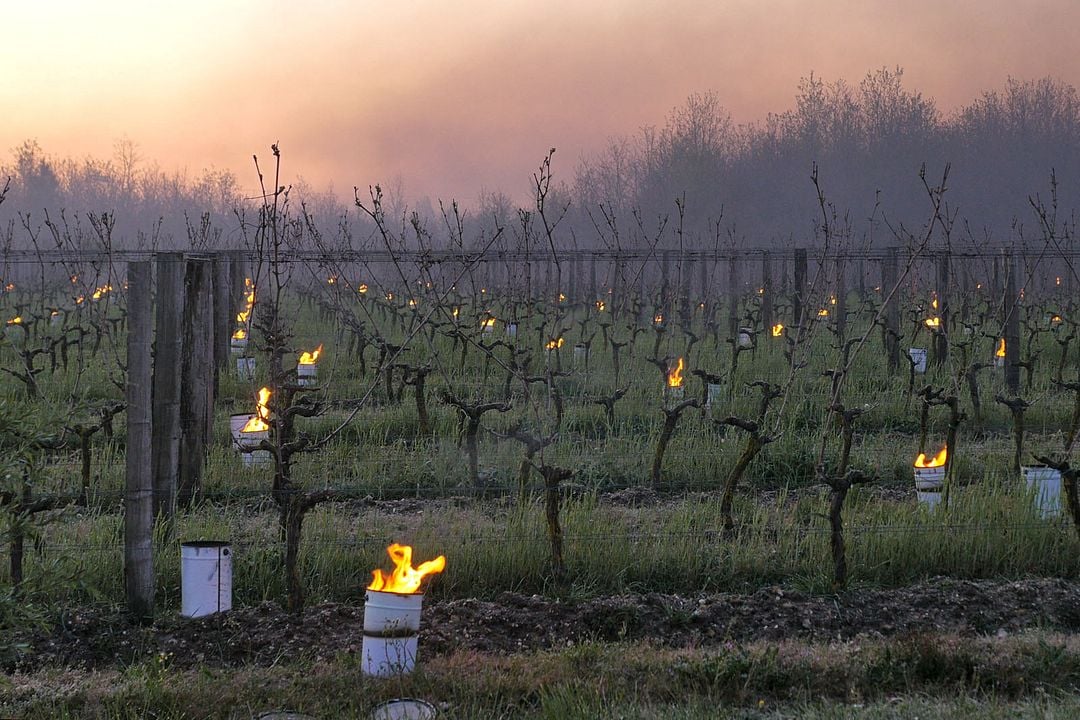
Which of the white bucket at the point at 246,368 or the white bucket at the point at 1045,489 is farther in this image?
the white bucket at the point at 246,368

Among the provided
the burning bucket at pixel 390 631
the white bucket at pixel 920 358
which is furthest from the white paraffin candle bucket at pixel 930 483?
the white bucket at pixel 920 358

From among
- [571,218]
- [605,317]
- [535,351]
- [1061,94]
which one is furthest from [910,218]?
[535,351]

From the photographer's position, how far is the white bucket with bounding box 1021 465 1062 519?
5.75 m

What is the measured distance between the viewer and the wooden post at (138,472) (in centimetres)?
459

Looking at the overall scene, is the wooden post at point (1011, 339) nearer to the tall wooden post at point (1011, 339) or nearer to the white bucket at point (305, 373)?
the tall wooden post at point (1011, 339)

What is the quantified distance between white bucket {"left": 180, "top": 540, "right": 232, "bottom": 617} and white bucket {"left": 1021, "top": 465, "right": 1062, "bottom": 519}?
14.3 feet

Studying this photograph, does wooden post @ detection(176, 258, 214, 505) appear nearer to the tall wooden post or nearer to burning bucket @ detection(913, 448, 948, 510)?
burning bucket @ detection(913, 448, 948, 510)

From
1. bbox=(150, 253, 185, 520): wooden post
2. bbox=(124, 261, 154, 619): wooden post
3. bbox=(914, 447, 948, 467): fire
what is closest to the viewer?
bbox=(124, 261, 154, 619): wooden post

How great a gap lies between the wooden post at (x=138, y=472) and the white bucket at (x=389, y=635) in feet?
4.39

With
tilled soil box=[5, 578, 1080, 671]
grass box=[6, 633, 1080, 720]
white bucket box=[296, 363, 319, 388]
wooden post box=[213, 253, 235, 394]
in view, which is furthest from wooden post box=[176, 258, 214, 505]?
white bucket box=[296, 363, 319, 388]

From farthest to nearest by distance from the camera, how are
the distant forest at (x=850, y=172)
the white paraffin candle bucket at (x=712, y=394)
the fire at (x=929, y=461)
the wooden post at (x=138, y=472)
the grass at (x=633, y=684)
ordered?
the distant forest at (x=850, y=172)
the white paraffin candle bucket at (x=712, y=394)
the fire at (x=929, y=461)
the wooden post at (x=138, y=472)
the grass at (x=633, y=684)

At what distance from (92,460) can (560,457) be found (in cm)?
344

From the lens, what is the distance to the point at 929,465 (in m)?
6.28

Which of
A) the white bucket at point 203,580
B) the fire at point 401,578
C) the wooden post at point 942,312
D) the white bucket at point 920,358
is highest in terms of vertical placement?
the wooden post at point 942,312
